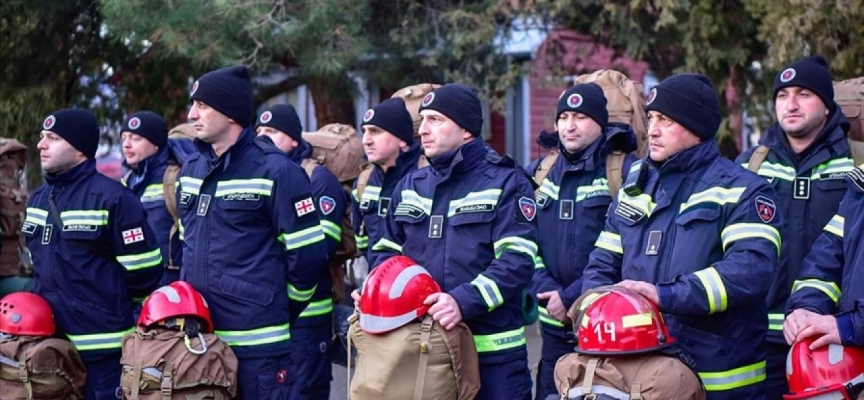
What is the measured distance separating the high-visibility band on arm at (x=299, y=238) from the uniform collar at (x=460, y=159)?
745 millimetres

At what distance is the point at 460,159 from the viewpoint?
18.5ft

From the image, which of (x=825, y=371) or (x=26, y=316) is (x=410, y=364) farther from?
(x=26, y=316)

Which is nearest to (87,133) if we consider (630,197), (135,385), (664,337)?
(135,385)

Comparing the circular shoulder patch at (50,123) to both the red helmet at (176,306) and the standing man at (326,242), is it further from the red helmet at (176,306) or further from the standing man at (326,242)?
the red helmet at (176,306)

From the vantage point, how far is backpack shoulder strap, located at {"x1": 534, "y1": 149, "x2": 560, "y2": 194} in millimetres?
7117

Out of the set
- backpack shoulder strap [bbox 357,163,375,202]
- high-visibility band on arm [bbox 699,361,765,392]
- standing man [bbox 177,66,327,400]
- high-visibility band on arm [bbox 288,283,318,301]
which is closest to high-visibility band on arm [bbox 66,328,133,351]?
standing man [bbox 177,66,327,400]

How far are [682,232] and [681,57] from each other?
6.22 metres

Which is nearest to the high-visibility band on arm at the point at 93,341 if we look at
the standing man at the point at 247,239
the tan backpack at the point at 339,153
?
the standing man at the point at 247,239

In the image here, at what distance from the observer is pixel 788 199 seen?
5578mm

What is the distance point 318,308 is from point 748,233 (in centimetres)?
339

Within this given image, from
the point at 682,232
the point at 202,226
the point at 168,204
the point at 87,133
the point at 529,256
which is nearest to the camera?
the point at 682,232

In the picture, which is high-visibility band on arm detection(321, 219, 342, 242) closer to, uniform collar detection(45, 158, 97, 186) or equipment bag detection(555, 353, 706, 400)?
uniform collar detection(45, 158, 97, 186)

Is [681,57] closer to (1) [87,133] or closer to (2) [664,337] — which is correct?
(1) [87,133]

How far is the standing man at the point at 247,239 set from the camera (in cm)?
588
